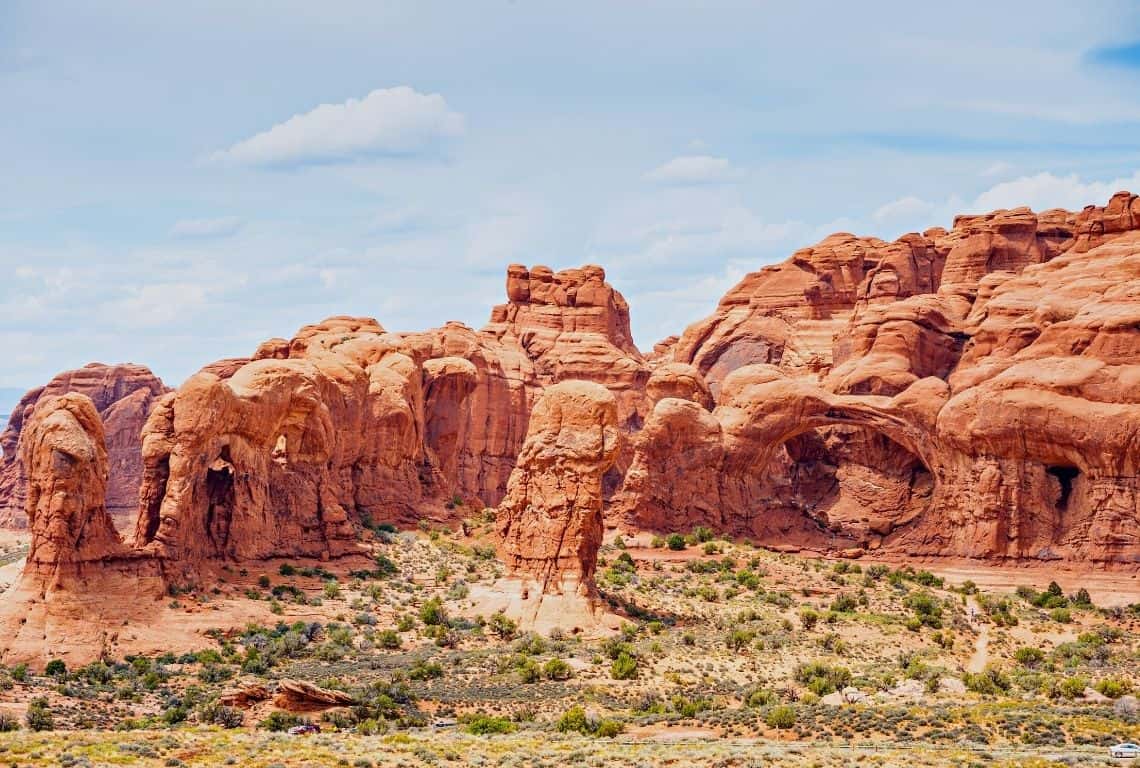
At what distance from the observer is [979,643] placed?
71312mm

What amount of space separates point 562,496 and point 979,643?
14.9 metres

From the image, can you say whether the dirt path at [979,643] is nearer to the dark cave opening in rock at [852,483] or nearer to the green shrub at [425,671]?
the dark cave opening in rock at [852,483]

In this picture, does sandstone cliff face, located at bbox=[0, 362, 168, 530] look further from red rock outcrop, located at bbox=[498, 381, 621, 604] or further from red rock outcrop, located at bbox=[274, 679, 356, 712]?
red rock outcrop, located at bbox=[274, 679, 356, 712]

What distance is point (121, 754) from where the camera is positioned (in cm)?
4681

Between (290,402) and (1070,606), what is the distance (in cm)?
2844

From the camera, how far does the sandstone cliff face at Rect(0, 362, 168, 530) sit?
124 metres

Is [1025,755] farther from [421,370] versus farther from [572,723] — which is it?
[421,370]

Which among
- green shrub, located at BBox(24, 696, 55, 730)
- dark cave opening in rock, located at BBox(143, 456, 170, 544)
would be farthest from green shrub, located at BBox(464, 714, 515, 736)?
dark cave opening in rock, located at BBox(143, 456, 170, 544)

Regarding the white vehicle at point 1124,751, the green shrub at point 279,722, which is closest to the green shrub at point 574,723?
the green shrub at point 279,722

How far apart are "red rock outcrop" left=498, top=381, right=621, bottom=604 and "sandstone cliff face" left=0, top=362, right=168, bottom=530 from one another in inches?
2127

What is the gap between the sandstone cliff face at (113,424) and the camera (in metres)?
124

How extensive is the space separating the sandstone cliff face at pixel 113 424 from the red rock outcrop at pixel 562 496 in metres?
54.0

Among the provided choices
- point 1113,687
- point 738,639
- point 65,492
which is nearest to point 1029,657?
point 1113,687

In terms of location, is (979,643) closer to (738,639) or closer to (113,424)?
(738,639)
